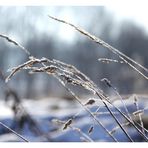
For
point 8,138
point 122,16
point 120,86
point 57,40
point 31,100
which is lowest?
point 8,138

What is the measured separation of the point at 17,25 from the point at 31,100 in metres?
0.27

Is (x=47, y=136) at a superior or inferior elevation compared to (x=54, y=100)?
inferior

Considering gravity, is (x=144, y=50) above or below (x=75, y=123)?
above

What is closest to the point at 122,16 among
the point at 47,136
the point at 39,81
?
the point at 39,81

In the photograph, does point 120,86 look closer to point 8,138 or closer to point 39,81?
point 39,81

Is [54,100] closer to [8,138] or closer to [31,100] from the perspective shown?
[31,100]

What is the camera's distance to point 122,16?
1.12 m

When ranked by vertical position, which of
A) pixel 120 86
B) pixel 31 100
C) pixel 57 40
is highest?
pixel 57 40

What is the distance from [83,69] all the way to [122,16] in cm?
23

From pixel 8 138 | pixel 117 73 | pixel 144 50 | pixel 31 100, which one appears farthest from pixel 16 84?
pixel 144 50

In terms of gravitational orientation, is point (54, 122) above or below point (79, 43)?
below

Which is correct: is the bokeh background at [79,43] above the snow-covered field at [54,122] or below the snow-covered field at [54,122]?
above

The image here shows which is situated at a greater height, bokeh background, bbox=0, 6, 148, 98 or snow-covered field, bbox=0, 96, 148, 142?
bokeh background, bbox=0, 6, 148, 98

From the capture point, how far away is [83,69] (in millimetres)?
1091
